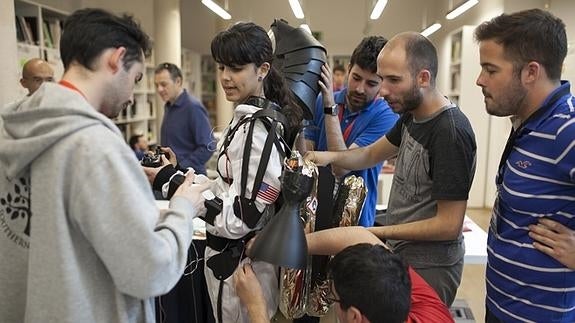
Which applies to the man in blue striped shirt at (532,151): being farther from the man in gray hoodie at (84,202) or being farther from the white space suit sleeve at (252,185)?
the man in gray hoodie at (84,202)

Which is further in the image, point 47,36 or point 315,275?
point 47,36

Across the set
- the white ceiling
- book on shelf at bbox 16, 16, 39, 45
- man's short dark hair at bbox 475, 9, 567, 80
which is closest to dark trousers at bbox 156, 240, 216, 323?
man's short dark hair at bbox 475, 9, 567, 80

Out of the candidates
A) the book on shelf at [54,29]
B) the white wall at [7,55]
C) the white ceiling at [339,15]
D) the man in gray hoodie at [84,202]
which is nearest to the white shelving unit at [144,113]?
the book on shelf at [54,29]

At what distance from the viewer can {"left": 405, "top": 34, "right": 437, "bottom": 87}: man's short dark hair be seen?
1.42 metres

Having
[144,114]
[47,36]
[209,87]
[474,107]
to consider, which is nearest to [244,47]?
[47,36]

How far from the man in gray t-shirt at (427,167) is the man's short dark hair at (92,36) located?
0.85 meters

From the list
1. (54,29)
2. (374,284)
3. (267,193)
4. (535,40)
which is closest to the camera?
(374,284)

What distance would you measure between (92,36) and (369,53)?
130 cm

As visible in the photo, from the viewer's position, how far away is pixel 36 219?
829 millimetres

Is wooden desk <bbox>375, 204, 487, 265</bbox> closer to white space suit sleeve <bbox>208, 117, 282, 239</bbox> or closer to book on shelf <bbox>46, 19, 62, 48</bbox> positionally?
white space suit sleeve <bbox>208, 117, 282, 239</bbox>

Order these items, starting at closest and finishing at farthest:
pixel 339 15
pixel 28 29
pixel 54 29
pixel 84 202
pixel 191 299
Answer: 1. pixel 84 202
2. pixel 191 299
3. pixel 28 29
4. pixel 54 29
5. pixel 339 15

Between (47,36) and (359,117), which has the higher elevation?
(47,36)

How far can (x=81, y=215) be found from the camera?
0.79 m

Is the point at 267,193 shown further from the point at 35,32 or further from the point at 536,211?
the point at 35,32
